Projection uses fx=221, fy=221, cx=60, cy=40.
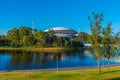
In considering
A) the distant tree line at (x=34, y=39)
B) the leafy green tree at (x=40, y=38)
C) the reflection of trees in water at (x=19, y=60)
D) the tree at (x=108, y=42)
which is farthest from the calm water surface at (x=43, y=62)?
the distant tree line at (x=34, y=39)

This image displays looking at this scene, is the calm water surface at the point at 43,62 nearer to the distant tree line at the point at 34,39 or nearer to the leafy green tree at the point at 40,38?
the leafy green tree at the point at 40,38

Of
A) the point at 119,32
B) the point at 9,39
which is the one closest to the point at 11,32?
the point at 9,39

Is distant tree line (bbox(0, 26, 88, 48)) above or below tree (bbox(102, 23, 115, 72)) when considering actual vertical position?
above

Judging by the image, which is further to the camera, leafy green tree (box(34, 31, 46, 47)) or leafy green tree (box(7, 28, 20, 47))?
leafy green tree (box(7, 28, 20, 47))

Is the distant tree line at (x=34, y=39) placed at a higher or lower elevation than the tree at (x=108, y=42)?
higher

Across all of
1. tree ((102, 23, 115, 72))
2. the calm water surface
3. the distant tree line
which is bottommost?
the calm water surface

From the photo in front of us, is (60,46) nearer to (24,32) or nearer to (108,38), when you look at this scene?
(24,32)

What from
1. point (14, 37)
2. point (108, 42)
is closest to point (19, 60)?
point (108, 42)

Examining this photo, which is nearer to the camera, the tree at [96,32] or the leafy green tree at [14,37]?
the tree at [96,32]

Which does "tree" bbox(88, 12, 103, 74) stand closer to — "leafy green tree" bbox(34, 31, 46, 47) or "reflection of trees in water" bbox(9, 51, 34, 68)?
"reflection of trees in water" bbox(9, 51, 34, 68)

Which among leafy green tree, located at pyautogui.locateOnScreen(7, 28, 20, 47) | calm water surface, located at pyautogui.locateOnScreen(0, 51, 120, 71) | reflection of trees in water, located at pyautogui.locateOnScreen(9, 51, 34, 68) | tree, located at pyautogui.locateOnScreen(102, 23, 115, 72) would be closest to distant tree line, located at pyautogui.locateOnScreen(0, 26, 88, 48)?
leafy green tree, located at pyautogui.locateOnScreen(7, 28, 20, 47)

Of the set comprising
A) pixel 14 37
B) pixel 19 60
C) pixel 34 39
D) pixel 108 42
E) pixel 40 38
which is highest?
pixel 14 37

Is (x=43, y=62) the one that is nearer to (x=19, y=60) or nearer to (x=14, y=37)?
(x=19, y=60)

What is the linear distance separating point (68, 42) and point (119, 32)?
4158 inches
